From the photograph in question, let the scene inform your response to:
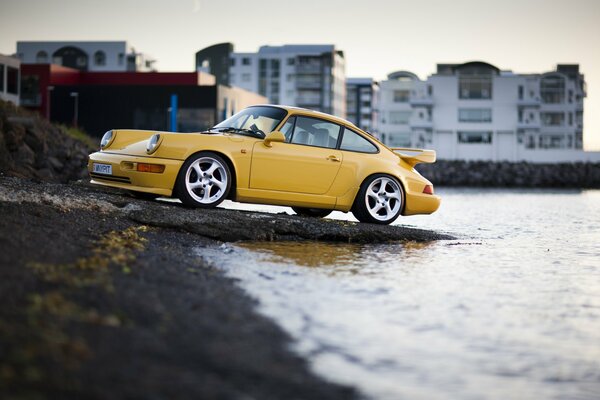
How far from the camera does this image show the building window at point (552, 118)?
352 ft

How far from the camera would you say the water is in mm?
3902

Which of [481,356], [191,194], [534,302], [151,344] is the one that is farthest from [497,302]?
[191,194]

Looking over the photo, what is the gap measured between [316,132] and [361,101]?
496 feet

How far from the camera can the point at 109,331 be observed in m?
3.89

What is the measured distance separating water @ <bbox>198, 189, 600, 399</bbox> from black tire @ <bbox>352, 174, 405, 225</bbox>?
5.17 feet

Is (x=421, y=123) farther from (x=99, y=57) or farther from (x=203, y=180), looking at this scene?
(x=203, y=180)

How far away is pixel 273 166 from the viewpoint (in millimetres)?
10586

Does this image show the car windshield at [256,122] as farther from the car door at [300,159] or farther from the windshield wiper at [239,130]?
the car door at [300,159]

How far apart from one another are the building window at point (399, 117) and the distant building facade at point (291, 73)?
25.1m

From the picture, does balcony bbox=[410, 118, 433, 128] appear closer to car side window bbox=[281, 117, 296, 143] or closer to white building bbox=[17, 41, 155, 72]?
white building bbox=[17, 41, 155, 72]

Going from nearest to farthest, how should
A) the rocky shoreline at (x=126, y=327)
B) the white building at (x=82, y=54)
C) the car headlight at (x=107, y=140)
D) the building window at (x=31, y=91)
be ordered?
the rocky shoreline at (x=126, y=327) → the car headlight at (x=107, y=140) → the building window at (x=31, y=91) → the white building at (x=82, y=54)

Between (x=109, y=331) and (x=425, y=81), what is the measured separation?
88.2 metres

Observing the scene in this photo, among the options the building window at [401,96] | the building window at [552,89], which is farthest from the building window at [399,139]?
the building window at [552,89]

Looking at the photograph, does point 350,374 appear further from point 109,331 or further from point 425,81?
point 425,81
